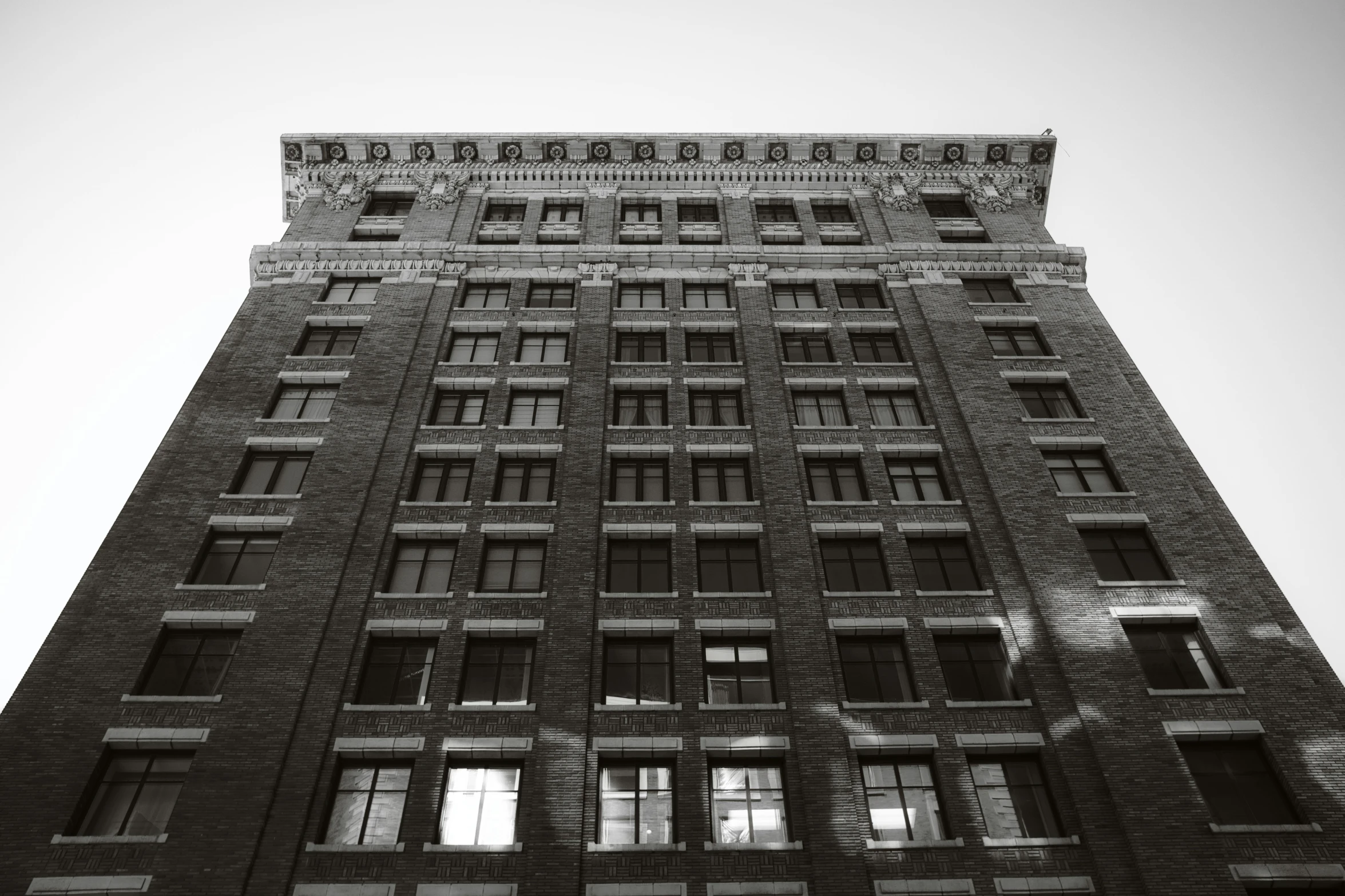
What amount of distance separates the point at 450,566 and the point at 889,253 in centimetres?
2219

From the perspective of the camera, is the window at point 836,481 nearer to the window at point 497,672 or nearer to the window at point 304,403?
the window at point 497,672

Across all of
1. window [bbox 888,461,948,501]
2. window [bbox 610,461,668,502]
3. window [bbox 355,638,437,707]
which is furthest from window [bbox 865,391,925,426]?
window [bbox 355,638,437,707]

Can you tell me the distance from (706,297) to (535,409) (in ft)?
30.7

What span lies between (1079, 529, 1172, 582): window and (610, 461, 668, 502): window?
12.2m

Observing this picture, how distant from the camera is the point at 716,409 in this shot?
105 ft

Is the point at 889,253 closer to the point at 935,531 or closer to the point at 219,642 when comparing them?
the point at 935,531

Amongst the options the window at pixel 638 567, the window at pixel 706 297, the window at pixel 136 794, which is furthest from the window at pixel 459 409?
the window at pixel 136 794

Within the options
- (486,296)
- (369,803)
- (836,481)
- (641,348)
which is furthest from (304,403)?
(836,481)

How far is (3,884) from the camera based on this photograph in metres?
19.1

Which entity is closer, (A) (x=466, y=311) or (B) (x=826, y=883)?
(B) (x=826, y=883)

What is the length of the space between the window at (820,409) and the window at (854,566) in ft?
16.9

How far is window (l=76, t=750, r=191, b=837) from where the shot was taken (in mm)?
20578

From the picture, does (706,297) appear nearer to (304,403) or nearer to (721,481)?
(721,481)

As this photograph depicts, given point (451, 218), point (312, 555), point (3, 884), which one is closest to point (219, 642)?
point (312, 555)
